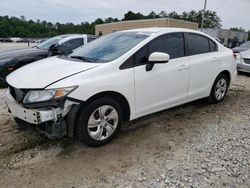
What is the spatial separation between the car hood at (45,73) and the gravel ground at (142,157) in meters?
0.91

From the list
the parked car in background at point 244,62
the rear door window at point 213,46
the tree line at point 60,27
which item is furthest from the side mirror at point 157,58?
the tree line at point 60,27

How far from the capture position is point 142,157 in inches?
135

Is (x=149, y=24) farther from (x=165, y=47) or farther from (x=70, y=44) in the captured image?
(x=165, y=47)

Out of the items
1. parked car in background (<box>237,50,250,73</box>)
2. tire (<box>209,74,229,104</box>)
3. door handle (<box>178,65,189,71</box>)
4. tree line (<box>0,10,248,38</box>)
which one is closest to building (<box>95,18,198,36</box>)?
tree line (<box>0,10,248,38</box>)

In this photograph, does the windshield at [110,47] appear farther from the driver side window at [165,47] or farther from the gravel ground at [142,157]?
the gravel ground at [142,157]

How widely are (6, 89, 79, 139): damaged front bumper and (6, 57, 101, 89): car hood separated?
0.98 feet

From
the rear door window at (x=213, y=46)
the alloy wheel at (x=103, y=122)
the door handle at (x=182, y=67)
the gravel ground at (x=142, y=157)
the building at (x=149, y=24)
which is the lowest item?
the gravel ground at (x=142, y=157)

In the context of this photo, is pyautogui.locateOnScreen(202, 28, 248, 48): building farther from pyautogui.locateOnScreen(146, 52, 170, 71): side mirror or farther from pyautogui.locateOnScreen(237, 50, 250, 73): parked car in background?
pyautogui.locateOnScreen(146, 52, 170, 71): side mirror

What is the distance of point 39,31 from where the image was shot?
97.4 metres

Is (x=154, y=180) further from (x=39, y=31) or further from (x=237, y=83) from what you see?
(x=39, y=31)

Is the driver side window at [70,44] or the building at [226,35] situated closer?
the driver side window at [70,44]

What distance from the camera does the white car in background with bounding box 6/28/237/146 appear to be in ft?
10.6

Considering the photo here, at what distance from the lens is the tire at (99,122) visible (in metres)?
3.40

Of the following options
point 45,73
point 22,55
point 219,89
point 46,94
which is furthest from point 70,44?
point 46,94
